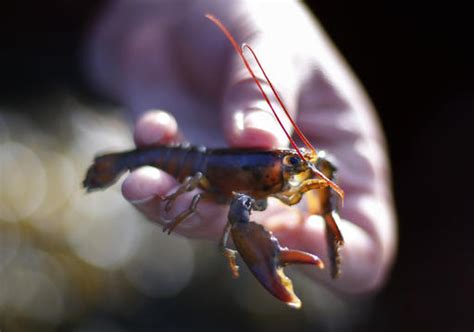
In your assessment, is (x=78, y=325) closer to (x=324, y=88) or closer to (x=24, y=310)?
(x=24, y=310)

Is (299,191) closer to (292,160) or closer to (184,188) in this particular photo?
(292,160)

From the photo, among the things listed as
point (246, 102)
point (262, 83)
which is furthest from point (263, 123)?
point (262, 83)

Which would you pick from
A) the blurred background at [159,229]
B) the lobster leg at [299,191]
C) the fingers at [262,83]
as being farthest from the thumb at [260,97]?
the blurred background at [159,229]

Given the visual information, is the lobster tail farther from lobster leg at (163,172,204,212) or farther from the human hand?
lobster leg at (163,172,204,212)

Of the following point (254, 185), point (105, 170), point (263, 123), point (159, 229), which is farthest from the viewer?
point (159, 229)

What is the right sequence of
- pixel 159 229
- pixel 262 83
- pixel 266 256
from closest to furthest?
1. pixel 266 256
2. pixel 262 83
3. pixel 159 229

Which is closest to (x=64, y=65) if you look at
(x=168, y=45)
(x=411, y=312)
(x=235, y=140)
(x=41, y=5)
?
(x=41, y=5)

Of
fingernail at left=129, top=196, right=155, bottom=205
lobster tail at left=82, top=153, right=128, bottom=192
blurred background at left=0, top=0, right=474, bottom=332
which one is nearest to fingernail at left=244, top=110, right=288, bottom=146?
fingernail at left=129, top=196, right=155, bottom=205
